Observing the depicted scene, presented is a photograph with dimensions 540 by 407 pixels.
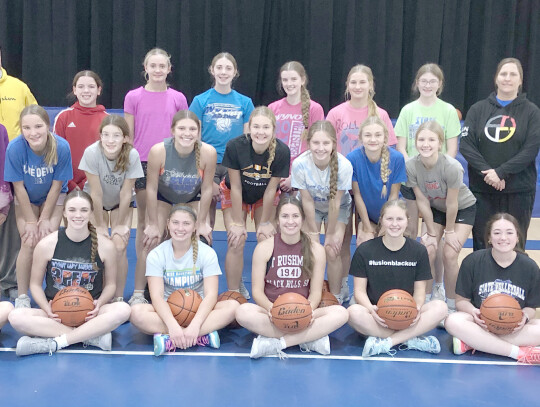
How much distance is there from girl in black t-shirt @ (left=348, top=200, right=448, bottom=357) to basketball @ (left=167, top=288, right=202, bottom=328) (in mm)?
1033

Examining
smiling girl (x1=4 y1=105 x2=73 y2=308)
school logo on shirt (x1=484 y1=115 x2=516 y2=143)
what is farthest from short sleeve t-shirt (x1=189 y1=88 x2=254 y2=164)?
school logo on shirt (x1=484 y1=115 x2=516 y2=143)

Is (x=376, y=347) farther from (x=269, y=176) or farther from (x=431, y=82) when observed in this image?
(x=431, y=82)

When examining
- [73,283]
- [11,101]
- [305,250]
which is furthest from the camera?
[11,101]

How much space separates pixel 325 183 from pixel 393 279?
0.88m

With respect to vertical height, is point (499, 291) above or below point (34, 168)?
below

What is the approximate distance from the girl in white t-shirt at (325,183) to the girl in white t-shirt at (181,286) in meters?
0.86

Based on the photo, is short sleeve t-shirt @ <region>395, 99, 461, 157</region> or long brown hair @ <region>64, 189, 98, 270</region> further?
short sleeve t-shirt @ <region>395, 99, 461, 157</region>

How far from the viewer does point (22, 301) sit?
4.71 meters

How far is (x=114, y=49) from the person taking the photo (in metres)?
9.01

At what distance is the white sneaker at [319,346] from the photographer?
4305mm

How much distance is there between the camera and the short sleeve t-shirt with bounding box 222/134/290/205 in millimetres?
4918

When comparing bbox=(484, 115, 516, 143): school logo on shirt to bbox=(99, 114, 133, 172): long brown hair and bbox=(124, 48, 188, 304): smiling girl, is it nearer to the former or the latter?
bbox=(124, 48, 188, 304): smiling girl

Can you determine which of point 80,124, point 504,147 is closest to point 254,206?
point 80,124

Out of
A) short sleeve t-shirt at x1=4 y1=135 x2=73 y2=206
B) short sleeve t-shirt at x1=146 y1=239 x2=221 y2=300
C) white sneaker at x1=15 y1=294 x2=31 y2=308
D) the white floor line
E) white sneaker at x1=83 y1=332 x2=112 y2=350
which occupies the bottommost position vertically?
the white floor line
